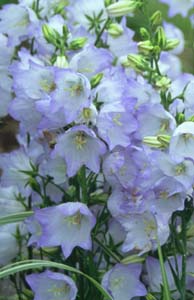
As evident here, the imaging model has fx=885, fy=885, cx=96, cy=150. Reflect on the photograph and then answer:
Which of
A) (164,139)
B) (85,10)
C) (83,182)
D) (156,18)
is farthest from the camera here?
(85,10)

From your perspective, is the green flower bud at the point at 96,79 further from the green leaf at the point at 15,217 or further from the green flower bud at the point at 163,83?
the green leaf at the point at 15,217

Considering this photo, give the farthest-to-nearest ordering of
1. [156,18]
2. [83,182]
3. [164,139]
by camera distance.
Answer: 1. [156,18]
2. [83,182]
3. [164,139]

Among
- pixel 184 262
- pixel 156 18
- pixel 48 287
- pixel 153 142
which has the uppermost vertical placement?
pixel 156 18

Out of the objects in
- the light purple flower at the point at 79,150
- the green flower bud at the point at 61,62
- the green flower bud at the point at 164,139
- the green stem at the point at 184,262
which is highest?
the green flower bud at the point at 61,62

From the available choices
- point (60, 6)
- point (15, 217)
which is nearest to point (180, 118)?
point (15, 217)

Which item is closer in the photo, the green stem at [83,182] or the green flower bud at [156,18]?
the green stem at [83,182]

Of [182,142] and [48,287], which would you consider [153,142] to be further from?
[48,287]

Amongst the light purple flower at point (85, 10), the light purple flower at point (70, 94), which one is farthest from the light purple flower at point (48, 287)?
the light purple flower at point (85, 10)
